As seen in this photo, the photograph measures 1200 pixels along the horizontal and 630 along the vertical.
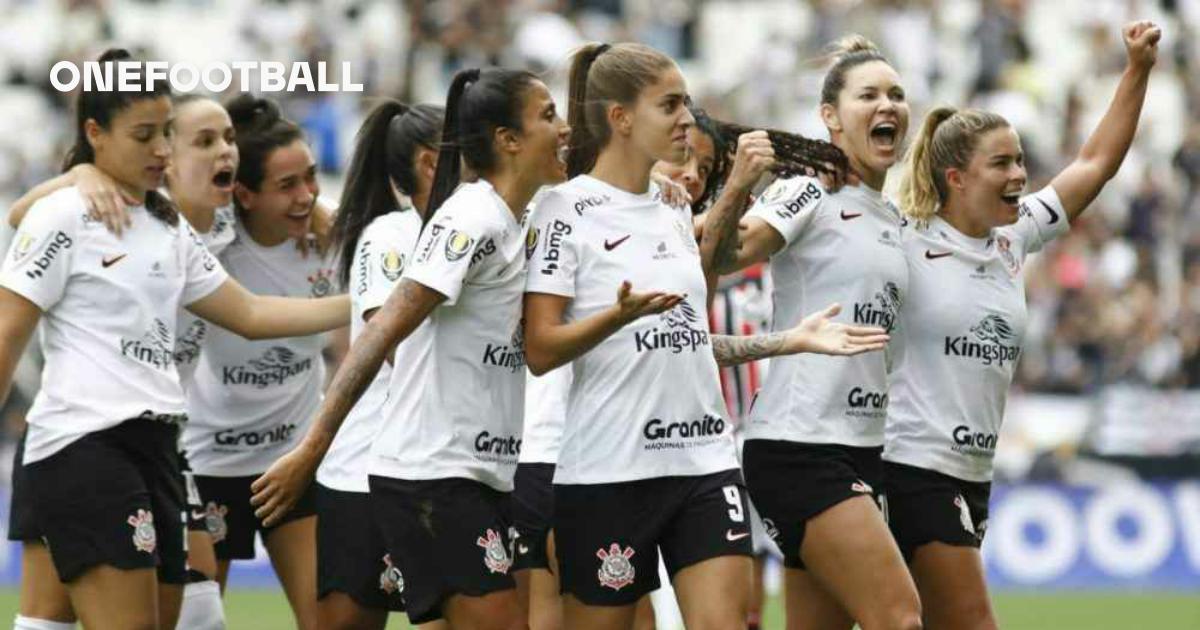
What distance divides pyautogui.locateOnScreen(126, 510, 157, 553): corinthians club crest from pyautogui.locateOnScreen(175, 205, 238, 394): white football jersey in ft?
3.98

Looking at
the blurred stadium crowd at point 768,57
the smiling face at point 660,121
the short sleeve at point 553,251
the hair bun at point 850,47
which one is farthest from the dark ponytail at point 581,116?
the blurred stadium crowd at point 768,57

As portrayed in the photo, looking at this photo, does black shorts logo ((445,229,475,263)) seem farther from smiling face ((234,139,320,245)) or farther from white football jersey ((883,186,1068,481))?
smiling face ((234,139,320,245))

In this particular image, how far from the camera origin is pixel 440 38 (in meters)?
24.2

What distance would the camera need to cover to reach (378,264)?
839 centimetres

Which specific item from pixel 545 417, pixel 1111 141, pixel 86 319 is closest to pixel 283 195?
pixel 545 417

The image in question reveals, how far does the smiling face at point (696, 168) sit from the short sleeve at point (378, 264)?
1.10 m

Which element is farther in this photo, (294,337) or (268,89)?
(268,89)

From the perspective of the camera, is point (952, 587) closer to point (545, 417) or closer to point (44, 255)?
point (545, 417)

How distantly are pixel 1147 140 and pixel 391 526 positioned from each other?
18011mm

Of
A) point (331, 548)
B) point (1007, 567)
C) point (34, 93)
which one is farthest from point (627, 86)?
point (34, 93)

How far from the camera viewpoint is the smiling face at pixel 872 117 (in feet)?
27.7

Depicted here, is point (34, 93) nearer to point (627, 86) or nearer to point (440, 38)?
point (440, 38)

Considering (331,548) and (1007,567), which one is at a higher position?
(331,548)

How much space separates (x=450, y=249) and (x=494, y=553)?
1011 millimetres
